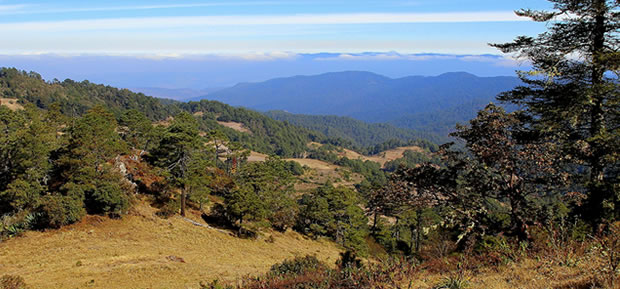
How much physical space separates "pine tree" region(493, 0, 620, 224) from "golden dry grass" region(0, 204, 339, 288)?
1489 cm

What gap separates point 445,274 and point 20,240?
81.5ft

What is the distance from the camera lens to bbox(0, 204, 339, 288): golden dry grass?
17.2 m

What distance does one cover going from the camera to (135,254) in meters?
21.1

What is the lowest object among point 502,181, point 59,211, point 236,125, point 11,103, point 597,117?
point 236,125

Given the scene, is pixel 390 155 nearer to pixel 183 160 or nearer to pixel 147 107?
pixel 147 107

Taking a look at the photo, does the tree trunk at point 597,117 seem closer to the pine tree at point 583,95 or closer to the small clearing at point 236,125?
the pine tree at point 583,95

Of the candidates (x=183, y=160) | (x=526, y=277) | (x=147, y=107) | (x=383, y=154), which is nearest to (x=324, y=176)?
(x=147, y=107)

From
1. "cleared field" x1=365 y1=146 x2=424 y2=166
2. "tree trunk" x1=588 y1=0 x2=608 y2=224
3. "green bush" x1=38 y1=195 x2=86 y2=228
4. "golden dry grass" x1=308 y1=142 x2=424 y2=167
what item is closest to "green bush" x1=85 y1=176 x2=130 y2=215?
"green bush" x1=38 y1=195 x2=86 y2=228

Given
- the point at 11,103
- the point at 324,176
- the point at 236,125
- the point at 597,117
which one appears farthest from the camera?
the point at 236,125

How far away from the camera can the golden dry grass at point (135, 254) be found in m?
17.2

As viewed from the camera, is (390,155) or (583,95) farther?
(390,155)

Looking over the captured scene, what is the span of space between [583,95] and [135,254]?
896 inches

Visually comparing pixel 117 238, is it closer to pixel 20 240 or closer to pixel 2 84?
pixel 20 240

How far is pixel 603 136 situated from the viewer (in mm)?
9594
